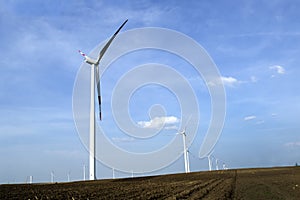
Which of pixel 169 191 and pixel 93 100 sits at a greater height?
pixel 93 100

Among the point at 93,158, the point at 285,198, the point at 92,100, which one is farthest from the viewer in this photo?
the point at 92,100

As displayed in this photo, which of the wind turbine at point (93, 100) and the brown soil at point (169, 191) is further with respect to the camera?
the wind turbine at point (93, 100)

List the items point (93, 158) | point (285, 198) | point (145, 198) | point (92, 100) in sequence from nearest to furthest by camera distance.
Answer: point (285, 198) → point (145, 198) → point (93, 158) → point (92, 100)

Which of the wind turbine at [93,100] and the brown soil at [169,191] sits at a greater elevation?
the wind turbine at [93,100]

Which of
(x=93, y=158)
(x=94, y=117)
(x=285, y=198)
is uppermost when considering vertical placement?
(x=94, y=117)

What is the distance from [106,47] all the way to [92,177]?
20.8 metres

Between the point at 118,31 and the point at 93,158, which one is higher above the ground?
the point at 118,31

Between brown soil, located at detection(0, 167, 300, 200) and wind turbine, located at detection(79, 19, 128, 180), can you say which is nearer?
brown soil, located at detection(0, 167, 300, 200)

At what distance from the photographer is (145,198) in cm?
2627

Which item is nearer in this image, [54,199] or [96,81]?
[54,199]

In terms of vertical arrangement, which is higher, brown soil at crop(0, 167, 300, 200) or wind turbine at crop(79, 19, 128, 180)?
wind turbine at crop(79, 19, 128, 180)

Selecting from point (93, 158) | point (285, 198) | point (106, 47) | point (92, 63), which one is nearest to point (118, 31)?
point (106, 47)

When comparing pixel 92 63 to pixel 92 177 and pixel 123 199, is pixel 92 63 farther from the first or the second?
pixel 123 199

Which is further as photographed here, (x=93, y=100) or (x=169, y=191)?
(x=93, y=100)
